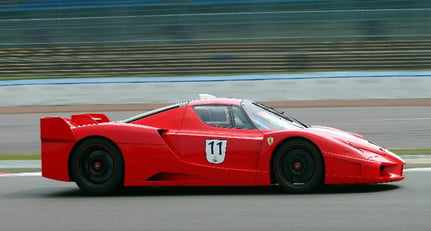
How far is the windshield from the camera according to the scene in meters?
7.36

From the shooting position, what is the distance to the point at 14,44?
28.1 m

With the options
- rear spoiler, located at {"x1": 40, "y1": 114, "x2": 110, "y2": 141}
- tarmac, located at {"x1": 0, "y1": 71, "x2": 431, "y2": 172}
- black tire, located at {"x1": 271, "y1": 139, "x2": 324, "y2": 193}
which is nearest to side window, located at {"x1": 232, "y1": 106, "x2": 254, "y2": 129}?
black tire, located at {"x1": 271, "y1": 139, "x2": 324, "y2": 193}

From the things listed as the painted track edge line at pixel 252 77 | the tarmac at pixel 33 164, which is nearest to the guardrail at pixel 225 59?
the painted track edge line at pixel 252 77

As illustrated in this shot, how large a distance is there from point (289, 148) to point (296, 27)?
20.2 metres

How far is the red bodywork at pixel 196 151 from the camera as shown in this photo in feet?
23.0

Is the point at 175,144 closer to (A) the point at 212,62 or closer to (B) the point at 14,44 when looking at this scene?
(A) the point at 212,62

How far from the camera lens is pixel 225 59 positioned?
1039 inches

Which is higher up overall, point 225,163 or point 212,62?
point 212,62

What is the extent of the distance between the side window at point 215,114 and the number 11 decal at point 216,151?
24 cm

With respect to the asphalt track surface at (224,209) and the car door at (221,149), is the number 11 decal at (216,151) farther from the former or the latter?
the asphalt track surface at (224,209)

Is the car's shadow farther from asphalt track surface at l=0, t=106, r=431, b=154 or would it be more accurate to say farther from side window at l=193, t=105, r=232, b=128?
asphalt track surface at l=0, t=106, r=431, b=154

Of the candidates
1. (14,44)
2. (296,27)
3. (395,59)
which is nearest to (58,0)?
(14,44)

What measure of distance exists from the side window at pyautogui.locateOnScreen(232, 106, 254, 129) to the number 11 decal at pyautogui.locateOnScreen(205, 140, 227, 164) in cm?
27

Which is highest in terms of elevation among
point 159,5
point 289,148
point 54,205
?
point 159,5
